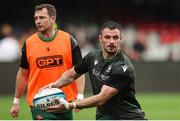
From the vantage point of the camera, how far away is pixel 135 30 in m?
26.0

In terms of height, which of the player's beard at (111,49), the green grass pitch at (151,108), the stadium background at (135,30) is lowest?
the green grass pitch at (151,108)

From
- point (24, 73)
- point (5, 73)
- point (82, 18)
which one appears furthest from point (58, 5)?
point (24, 73)

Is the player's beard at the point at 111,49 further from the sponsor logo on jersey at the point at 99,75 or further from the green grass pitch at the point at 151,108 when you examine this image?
the green grass pitch at the point at 151,108

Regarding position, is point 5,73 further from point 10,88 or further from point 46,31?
point 46,31

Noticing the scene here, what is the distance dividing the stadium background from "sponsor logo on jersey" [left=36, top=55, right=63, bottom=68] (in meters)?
8.60

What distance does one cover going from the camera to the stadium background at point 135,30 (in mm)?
20875

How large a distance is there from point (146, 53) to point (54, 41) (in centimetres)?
1384

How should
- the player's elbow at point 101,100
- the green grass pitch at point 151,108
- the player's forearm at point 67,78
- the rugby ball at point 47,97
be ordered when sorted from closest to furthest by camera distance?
the player's elbow at point 101,100
the rugby ball at point 47,97
the player's forearm at point 67,78
the green grass pitch at point 151,108

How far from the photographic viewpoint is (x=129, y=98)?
922cm

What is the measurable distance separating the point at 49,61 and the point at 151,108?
850cm

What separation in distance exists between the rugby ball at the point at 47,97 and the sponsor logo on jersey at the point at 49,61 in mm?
762

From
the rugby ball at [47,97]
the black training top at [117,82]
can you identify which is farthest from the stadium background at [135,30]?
the black training top at [117,82]

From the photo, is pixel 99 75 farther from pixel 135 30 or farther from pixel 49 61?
pixel 135 30

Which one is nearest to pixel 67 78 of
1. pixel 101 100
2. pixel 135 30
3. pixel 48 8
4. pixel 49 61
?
pixel 49 61
